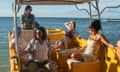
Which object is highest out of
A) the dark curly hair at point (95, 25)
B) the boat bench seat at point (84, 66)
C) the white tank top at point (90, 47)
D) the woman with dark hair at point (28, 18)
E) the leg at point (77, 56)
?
the woman with dark hair at point (28, 18)

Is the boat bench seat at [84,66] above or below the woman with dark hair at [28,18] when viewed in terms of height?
below

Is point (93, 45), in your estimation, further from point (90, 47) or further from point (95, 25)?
point (95, 25)

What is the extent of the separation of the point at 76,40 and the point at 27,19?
149 cm

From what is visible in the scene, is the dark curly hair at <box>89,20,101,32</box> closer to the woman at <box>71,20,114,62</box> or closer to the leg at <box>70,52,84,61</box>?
the woman at <box>71,20,114,62</box>

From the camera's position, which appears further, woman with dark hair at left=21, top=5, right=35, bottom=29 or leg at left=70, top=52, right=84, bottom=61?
woman with dark hair at left=21, top=5, right=35, bottom=29

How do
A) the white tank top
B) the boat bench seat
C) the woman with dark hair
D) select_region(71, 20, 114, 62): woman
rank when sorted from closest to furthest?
1. the boat bench seat
2. select_region(71, 20, 114, 62): woman
3. the white tank top
4. the woman with dark hair

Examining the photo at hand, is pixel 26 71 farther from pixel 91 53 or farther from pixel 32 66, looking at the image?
pixel 91 53

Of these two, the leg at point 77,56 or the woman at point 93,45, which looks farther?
the leg at point 77,56

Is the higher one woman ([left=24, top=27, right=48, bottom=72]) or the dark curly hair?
the dark curly hair

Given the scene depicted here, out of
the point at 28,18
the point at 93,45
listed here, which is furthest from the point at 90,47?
the point at 28,18

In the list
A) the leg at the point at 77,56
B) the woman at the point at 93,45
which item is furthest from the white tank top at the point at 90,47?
the leg at the point at 77,56

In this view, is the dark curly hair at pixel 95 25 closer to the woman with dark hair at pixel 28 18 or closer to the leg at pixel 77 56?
the leg at pixel 77 56

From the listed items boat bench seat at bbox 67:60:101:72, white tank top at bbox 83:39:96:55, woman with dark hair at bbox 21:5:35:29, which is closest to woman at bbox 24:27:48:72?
boat bench seat at bbox 67:60:101:72

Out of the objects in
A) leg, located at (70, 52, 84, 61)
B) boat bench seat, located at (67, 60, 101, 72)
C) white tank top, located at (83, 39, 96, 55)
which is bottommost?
boat bench seat, located at (67, 60, 101, 72)
